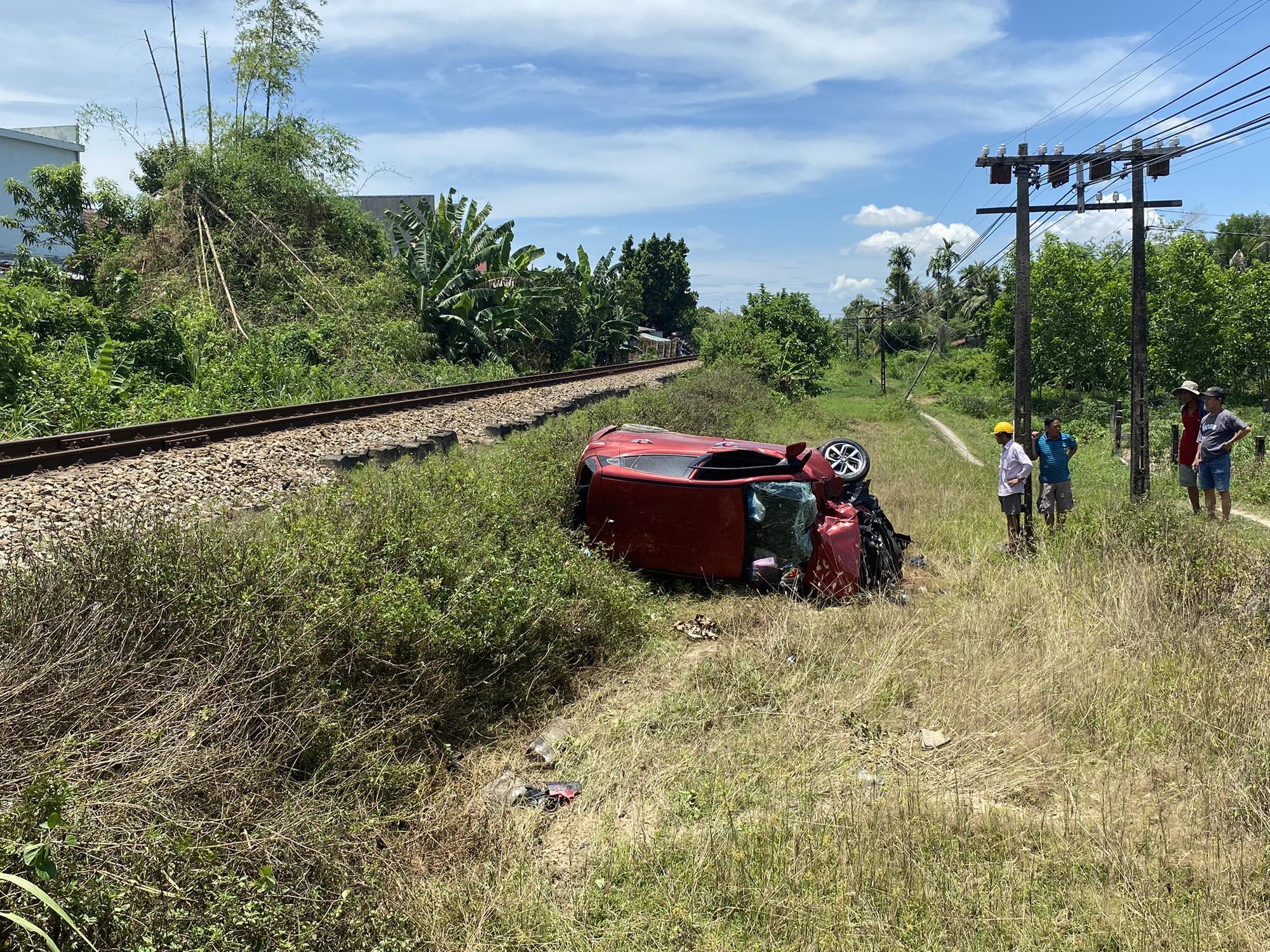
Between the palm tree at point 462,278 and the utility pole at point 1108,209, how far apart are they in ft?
57.4

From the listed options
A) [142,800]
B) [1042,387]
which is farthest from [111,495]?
[1042,387]

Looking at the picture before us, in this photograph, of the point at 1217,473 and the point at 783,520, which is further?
the point at 1217,473

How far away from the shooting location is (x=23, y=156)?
49125 mm

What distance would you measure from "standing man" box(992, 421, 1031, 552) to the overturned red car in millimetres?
2563

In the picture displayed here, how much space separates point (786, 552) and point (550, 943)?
4733 mm

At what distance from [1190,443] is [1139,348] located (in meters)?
3.00

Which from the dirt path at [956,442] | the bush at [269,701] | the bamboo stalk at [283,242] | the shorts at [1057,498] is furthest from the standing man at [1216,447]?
the bamboo stalk at [283,242]

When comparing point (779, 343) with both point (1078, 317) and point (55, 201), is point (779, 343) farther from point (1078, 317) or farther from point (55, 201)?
point (55, 201)

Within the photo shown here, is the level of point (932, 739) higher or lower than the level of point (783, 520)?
→ lower

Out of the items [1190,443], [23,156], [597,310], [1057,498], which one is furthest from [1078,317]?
[23,156]

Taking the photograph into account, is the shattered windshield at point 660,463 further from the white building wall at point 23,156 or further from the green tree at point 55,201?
→ the white building wall at point 23,156

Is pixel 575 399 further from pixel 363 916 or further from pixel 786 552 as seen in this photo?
pixel 363 916

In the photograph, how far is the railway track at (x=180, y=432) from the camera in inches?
350

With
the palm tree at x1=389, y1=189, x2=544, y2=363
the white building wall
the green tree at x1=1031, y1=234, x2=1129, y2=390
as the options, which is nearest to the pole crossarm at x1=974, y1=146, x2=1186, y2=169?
the palm tree at x1=389, y1=189, x2=544, y2=363
